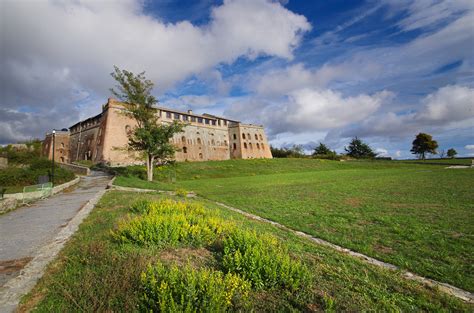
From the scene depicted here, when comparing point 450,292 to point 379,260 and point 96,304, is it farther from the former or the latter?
point 96,304

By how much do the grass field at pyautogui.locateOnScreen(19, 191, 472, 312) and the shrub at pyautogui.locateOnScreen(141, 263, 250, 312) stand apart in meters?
0.10

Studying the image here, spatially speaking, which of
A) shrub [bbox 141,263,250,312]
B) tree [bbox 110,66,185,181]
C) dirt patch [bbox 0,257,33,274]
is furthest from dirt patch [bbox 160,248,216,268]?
tree [bbox 110,66,185,181]

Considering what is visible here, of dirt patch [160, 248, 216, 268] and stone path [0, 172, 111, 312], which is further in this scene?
stone path [0, 172, 111, 312]

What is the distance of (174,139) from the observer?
57344 mm

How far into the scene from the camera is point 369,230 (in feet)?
25.6

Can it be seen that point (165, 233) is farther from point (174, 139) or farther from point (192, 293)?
point (174, 139)

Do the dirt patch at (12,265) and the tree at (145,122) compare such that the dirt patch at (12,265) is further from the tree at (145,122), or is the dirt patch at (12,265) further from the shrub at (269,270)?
the tree at (145,122)

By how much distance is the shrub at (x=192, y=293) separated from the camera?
9.58 feet

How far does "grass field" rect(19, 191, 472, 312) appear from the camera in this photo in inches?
129

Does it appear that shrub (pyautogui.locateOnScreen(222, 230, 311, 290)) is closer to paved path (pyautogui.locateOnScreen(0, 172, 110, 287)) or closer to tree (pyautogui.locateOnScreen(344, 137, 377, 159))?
paved path (pyautogui.locateOnScreen(0, 172, 110, 287))

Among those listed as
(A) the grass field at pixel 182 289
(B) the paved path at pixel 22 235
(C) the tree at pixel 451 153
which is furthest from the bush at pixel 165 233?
(C) the tree at pixel 451 153

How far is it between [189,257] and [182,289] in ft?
5.09

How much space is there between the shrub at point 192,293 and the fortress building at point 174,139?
1627 inches

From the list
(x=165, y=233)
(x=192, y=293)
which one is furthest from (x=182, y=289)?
(x=165, y=233)
